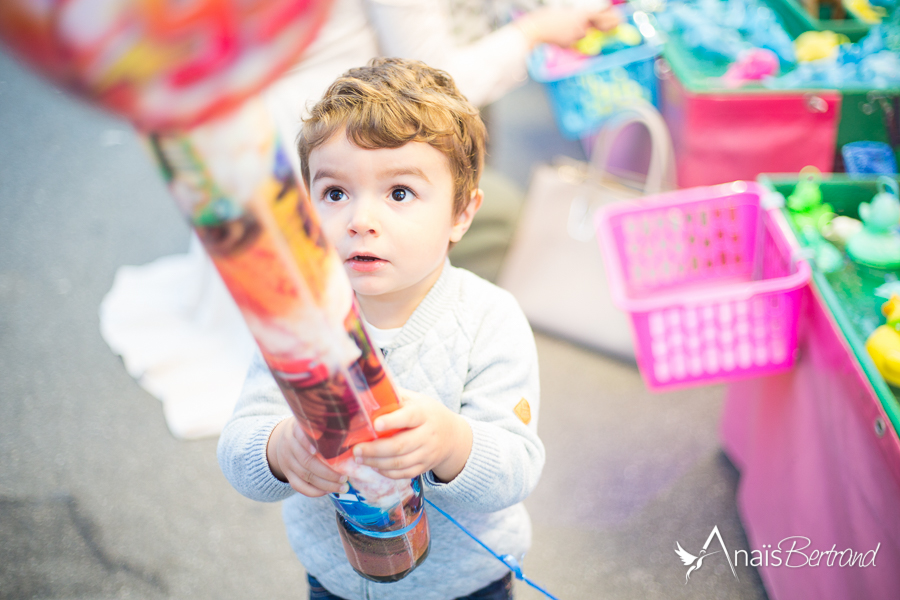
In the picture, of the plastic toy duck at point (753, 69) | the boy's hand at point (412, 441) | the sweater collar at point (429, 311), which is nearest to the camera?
A: the boy's hand at point (412, 441)

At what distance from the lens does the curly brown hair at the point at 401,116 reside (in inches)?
22.2

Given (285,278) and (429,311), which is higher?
(285,278)

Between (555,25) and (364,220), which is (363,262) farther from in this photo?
(555,25)

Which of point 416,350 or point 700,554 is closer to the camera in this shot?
point 416,350

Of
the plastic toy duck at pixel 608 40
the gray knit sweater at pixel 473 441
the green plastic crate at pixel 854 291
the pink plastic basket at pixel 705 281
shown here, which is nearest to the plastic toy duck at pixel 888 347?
the green plastic crate at pixel 854 291

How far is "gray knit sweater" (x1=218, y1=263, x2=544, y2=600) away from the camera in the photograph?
0.60m

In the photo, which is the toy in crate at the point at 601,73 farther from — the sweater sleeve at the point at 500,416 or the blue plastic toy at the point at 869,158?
the sweater sleeve at the point at 500,416

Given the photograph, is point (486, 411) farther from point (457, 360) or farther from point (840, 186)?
point (840, 186)

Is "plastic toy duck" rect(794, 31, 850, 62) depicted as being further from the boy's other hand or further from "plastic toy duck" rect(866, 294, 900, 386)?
"plastic toy duck" rect(866, 294, 900, 386)

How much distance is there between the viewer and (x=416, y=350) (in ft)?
2.17

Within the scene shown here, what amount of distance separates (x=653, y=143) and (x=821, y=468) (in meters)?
1.00

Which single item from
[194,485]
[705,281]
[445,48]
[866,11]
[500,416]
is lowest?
[194,485]

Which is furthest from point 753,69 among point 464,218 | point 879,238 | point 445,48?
point 464,218

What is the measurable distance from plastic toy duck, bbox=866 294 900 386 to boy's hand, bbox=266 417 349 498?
2.37 feet
